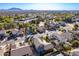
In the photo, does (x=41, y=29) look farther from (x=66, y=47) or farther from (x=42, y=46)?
(x=66, y=47)

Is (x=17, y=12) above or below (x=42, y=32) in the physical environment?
above

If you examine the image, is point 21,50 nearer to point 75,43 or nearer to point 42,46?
point 42,46

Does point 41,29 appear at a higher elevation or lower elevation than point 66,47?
higher

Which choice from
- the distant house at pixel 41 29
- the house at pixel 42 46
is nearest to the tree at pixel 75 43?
the house at pixel 42 46

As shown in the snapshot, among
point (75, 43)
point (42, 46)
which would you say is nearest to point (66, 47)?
point (75, 43)

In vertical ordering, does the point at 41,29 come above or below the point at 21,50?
above

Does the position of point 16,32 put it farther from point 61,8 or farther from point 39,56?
point 61,8

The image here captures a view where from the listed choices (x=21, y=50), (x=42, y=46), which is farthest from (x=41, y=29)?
(x=21, y=50)

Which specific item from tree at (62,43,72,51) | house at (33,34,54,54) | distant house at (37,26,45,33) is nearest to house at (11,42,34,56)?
house at (33,34,54,54)

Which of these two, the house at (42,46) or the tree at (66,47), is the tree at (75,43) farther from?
the house at (42,46)

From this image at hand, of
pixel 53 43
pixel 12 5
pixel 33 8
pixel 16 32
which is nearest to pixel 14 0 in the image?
pixel 12 5

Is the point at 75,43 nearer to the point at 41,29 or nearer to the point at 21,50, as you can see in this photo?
the point at 41,29
